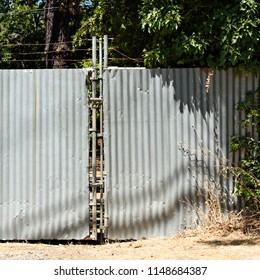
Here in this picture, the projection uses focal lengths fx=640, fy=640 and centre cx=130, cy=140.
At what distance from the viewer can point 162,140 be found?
827cm

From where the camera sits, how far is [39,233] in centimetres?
832

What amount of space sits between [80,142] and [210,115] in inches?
67.7

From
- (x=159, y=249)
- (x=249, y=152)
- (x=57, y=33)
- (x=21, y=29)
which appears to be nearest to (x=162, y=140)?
(x=249, y=152)

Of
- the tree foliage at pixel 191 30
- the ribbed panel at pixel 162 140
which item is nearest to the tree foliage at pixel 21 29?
the tree foliage at pixel 191 30

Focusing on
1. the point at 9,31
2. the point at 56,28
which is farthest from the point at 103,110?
the point at 9,31

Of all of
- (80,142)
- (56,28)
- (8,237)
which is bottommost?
(8,237)

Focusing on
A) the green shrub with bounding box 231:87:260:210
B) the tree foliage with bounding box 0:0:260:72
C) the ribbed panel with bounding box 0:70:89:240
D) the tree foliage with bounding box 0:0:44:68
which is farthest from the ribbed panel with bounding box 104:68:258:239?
the tree foliage with bounding box 0:0:44:68

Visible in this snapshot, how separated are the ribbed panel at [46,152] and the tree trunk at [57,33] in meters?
7.33

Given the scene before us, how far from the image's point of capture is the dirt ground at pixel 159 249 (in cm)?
736

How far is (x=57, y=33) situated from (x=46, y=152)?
8390mm

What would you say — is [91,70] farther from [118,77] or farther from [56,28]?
[56,28]

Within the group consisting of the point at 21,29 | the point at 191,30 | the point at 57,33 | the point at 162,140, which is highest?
the point at 21,29

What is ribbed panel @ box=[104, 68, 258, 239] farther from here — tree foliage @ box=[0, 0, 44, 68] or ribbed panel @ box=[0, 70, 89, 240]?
tree foliage @ box=[0, 0, 44, 68]

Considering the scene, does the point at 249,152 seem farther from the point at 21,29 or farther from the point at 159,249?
the point at 21,29
